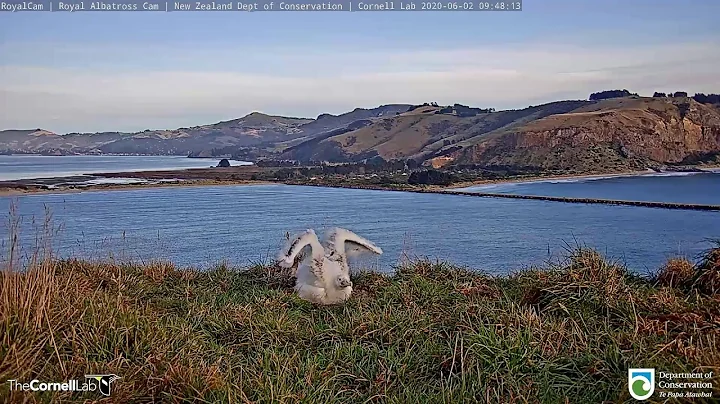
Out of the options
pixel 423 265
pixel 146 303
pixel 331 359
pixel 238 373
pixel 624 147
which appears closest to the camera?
pixel 238 373

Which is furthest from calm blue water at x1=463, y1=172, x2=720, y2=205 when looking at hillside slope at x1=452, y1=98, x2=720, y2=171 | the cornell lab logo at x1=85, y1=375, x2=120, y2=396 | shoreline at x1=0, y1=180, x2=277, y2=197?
the cornell lab logo at x1=85, y1=375, x2=120, y2=396

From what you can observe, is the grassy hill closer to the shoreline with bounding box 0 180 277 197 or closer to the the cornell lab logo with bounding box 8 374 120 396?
the shoreline with bounding box 0 180 277 197

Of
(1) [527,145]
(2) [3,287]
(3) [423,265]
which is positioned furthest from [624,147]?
(2) [3,287]

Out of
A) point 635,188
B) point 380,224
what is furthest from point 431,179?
point 380,224

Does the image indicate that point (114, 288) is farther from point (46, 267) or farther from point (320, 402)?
point (320, 402)

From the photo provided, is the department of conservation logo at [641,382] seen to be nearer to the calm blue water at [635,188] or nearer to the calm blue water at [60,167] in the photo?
the calm blue water at [635,188]

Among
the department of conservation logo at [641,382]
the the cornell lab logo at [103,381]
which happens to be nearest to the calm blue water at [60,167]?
the the cornell lab logo at [103,381]
